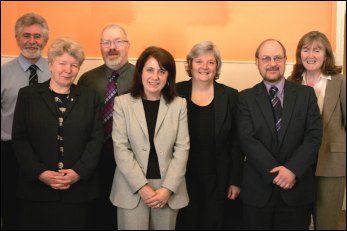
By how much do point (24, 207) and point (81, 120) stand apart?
23.6 inches

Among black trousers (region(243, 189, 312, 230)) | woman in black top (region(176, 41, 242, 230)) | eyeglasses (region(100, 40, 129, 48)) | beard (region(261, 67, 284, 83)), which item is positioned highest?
eyeglasses (region(100, 40, 129, 48))

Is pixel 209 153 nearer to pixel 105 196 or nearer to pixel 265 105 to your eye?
pixel 265 105

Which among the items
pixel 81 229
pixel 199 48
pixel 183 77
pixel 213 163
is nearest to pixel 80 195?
pixel 81 229

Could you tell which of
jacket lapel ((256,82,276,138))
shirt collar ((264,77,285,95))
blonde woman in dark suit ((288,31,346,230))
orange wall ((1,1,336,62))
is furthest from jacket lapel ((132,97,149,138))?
orange wall ((1,1,336,62))

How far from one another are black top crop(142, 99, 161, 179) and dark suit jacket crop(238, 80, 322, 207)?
1.89 ft

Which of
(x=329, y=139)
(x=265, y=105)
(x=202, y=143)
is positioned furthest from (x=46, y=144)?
(x=329, y=139)

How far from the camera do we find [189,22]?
150 inches

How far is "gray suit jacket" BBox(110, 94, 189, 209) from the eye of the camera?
2129 millimetres

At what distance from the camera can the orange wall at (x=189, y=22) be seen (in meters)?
3.75

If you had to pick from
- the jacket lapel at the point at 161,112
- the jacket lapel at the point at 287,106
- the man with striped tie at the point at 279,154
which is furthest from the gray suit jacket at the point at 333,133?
the jacket lapel at the point at 161,112

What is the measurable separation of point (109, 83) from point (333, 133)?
1570mm

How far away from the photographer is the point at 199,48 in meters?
2.53

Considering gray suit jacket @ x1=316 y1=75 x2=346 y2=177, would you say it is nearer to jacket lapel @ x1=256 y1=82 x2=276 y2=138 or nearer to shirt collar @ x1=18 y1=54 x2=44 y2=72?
jacket lapel @ x1=256 y1=82 x2=276 y2=138

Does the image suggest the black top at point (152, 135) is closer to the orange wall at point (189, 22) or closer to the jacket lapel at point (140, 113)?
the jacket lapel at point (140, 113)
